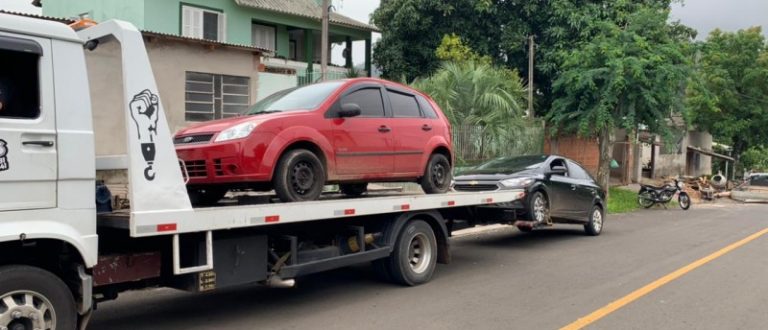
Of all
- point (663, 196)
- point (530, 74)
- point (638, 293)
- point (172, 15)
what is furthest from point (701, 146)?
point (638, 293)

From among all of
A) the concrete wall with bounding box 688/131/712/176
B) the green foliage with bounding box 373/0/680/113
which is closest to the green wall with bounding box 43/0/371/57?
the green foliage with bounding box 373/0/680/113

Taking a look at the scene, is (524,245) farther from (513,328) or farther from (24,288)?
(24,288)

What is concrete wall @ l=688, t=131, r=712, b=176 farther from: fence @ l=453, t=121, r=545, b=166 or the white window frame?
the white window frame

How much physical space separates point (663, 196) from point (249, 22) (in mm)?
15917

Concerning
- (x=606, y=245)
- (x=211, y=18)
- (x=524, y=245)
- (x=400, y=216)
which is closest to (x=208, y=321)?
(x=400, y=216)

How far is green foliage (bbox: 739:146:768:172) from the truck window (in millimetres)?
48577

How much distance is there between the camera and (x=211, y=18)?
23.6 m

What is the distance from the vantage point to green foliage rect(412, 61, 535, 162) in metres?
18.9

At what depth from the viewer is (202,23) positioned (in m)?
23.3

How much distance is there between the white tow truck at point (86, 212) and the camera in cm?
430

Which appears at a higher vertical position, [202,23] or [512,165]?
[202,23]

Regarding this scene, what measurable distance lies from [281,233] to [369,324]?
1214mm

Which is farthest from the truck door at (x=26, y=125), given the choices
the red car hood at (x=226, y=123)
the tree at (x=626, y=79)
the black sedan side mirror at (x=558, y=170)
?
the tree at (x=626, y=79)

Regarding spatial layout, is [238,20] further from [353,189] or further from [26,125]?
[26,125]
